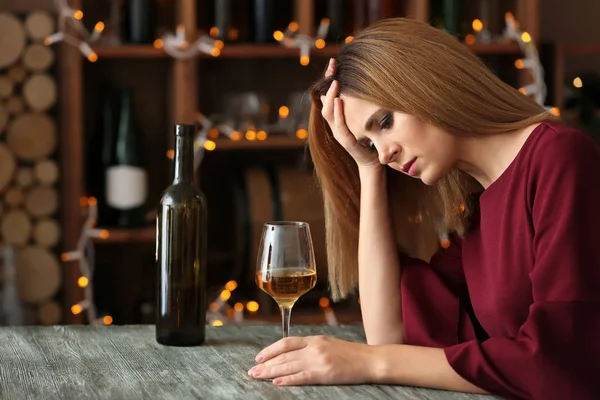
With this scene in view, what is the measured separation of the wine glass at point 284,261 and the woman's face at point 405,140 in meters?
0.25

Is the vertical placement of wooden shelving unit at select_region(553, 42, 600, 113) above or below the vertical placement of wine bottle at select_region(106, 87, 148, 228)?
above

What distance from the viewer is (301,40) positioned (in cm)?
314

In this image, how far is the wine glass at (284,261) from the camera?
1.39m

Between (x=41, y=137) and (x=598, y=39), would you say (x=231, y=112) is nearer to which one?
(x=41, y=137)

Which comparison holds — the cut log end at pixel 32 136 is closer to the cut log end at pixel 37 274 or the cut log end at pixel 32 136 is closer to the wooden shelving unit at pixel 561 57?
the cut log end at pixel 37 274

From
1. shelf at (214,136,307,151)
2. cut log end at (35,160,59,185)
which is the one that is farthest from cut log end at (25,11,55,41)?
shelf at (214,136,307,151)

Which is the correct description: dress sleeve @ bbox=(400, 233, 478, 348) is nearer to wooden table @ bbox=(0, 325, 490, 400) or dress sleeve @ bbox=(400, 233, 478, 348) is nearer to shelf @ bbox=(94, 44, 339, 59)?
wooden table @ bbox=(0, 325, 490, 400)

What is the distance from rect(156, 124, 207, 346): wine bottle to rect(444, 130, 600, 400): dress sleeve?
1.45ft

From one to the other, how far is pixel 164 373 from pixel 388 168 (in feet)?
2.19

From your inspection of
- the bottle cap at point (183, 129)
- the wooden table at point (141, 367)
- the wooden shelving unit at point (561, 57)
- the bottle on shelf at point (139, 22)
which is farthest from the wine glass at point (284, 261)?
the wooden shelving unit at point (561, 57)

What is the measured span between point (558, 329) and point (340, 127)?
0.58 meters

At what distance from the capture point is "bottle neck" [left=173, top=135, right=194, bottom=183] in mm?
1503

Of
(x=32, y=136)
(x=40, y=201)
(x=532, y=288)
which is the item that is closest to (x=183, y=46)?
(x=32, y=136)

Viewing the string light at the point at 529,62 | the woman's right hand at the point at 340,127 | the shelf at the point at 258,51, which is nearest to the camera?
the woman's right hand at the point at 340,127
